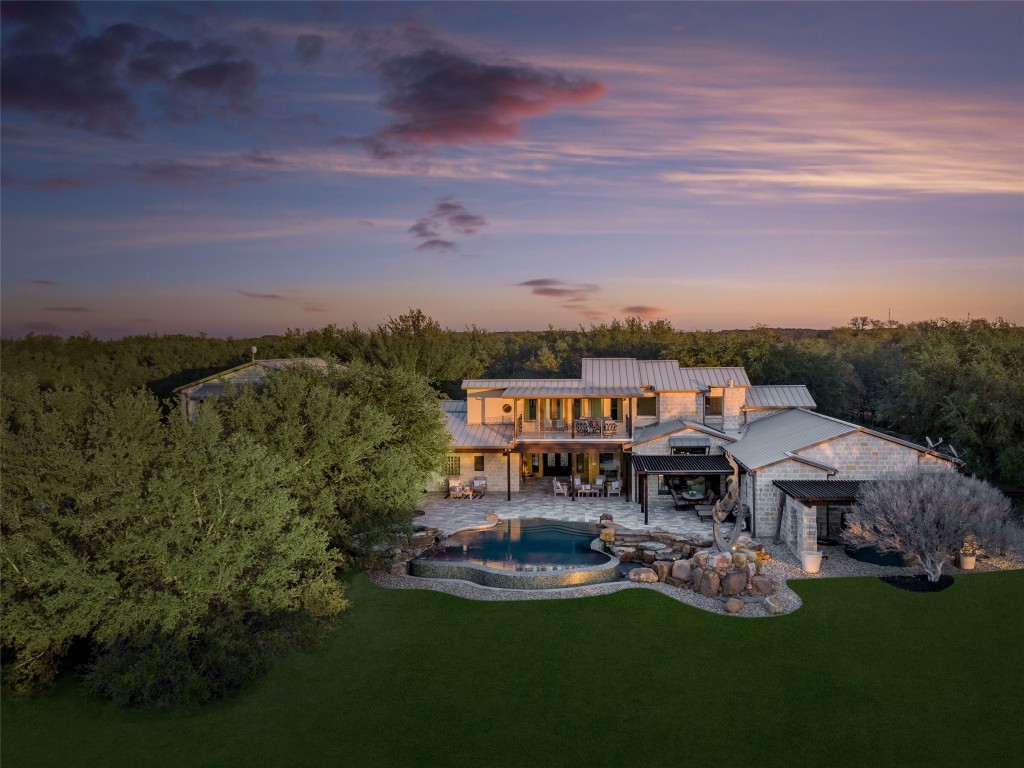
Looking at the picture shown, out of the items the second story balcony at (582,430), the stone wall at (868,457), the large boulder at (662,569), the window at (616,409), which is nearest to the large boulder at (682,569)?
the large boulder at (662,569)

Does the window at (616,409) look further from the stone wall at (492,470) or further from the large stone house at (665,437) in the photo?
the stone wall at (492,470)

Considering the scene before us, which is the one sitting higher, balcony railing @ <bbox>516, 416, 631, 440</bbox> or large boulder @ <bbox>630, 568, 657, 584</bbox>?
balcony railing @ <bbox>516, 416, 631, 440</bbox>

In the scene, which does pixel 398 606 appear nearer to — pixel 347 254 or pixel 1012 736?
pixel 1012 736

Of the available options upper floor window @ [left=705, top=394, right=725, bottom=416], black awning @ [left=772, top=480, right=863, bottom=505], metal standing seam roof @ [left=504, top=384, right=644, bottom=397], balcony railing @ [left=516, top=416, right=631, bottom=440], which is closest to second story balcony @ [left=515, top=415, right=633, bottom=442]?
balcony railing @ [left=516, top=416, right=631, bottom=440]

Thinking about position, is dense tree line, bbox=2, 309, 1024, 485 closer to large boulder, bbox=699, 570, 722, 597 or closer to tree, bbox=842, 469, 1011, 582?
tree, bbox=842, 469, 1011, 582

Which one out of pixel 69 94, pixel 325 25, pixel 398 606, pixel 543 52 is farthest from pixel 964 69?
pixel 69 94

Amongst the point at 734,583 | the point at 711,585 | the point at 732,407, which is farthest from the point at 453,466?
the point at 734,583

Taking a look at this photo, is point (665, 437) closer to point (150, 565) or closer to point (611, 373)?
point (611, 373)
